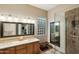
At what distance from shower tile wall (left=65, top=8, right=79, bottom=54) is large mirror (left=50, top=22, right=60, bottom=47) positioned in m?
0.17

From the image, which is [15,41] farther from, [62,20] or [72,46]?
[72,46]

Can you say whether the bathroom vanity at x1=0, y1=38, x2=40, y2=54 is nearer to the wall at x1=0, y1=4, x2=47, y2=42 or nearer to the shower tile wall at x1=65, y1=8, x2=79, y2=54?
the wall at x1=0, y1=4, x2=47, y2=42

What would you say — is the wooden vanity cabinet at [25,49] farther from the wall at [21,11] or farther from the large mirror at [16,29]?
the wall at [21,11]

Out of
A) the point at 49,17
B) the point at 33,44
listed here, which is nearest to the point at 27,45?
the point at 33,44

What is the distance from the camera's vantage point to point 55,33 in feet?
5.43

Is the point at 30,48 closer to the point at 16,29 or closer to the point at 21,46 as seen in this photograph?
the point at 21,46

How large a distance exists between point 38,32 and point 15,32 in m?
0.44

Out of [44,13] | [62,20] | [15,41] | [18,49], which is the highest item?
[44,13]

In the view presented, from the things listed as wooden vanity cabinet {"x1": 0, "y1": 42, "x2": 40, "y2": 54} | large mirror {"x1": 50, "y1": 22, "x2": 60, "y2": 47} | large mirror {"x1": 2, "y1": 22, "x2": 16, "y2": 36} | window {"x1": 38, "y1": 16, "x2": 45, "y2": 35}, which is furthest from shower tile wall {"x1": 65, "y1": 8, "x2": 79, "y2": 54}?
large mirror {"x1": 2, "y1": 22, "x2": 16, "y2": 36}

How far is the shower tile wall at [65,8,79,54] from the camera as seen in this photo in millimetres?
1405

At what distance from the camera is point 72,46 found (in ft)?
5.02

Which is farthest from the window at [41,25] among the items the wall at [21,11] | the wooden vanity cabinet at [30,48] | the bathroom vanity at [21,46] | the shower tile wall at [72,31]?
the shower tile wall at [72,31]

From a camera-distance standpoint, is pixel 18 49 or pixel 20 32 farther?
pixel 20 32

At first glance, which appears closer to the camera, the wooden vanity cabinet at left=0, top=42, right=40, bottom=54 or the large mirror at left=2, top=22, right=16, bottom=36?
the wooden vanity cabinet at left=0, top=42, right=40, bottom=54
